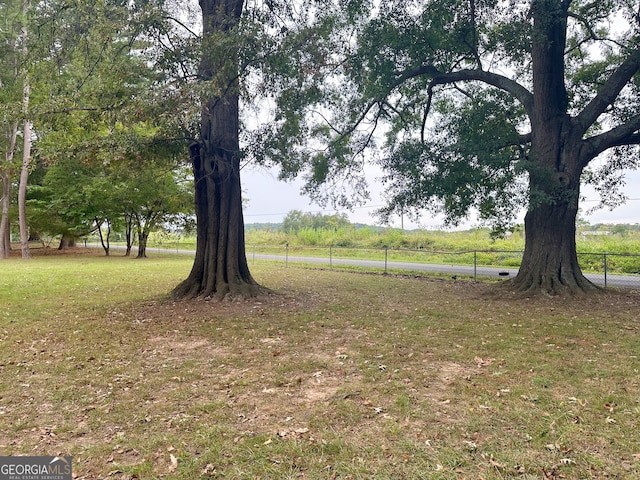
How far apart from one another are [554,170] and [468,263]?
11.5m

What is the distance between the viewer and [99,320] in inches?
263

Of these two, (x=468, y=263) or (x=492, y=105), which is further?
(x=468, y=263)

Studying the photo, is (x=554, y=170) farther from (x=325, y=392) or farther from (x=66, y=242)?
(x=66, y=242)

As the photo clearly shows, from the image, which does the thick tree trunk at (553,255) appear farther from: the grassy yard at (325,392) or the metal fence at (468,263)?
the metal fence at (468,263)

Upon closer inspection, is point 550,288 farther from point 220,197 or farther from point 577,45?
point 220,197

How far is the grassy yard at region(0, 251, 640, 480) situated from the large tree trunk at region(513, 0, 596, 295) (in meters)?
1.47

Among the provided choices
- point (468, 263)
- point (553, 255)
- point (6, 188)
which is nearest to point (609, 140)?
point (553, 255)

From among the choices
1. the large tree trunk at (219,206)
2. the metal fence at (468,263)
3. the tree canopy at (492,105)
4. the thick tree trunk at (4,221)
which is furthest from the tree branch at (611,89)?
the thick tree trunk at (4,221)

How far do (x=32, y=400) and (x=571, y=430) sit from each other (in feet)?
14.7

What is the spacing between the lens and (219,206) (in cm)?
852

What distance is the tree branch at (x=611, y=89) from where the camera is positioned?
7.90m

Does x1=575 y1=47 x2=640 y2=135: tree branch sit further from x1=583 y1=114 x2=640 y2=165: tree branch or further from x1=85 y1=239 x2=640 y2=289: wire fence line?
x1=85 y1=239 x2=640 y2=289: wire fence line

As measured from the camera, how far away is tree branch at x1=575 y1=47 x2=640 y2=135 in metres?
7.90

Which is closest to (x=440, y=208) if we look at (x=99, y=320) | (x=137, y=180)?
(x=99, y=320)
